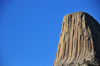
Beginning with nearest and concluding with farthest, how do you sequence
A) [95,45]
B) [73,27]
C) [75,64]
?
[75,64]
[95,45]
[73,27]

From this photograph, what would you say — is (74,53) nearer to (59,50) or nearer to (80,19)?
(59,50)

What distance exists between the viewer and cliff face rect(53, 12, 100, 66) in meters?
58.7

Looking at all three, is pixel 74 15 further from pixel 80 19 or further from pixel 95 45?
pixel 95 45

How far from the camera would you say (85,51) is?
6006 cm

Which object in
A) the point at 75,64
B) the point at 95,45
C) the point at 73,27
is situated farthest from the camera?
the point at 73,27

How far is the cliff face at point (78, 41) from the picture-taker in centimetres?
5872

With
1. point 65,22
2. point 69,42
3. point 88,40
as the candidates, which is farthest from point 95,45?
point 65,22

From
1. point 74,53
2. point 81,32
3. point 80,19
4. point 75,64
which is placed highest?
point 80,19

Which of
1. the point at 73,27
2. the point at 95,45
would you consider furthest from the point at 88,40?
the point at 73,27

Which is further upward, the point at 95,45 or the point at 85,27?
the point at 85,27

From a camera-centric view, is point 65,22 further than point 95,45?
Yes

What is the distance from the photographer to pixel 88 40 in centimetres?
6172

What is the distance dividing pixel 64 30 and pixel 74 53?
8.53 meters

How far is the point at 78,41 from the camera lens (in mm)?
62375
